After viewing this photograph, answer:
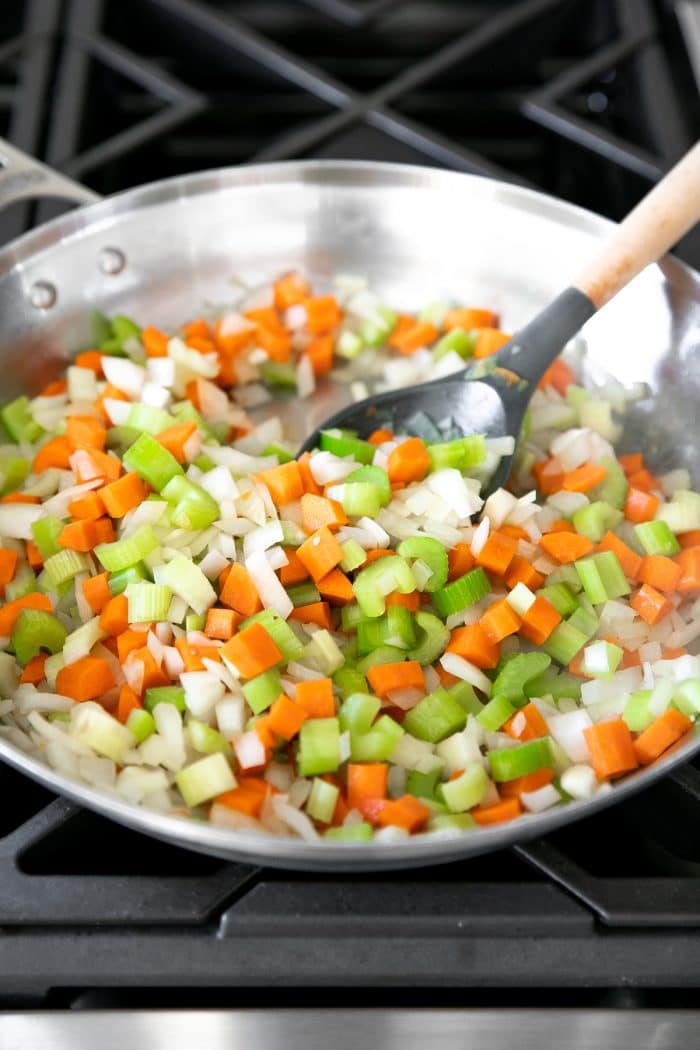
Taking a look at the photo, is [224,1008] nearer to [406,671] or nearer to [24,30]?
[406,671]

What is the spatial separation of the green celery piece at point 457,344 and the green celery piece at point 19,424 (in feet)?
1.65

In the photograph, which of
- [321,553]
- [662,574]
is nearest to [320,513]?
[321,553]

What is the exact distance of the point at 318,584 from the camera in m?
1.08

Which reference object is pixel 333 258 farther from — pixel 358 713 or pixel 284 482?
pixel 358 713

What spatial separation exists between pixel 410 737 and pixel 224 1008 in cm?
28

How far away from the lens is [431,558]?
1070mm

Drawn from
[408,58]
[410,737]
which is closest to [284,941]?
[410,737]

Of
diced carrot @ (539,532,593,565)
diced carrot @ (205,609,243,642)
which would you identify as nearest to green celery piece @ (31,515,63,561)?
diced carrot @ (205,609,243,642)

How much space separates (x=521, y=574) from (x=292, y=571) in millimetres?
237

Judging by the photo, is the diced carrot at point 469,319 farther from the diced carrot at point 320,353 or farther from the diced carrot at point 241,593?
the diced carrot at point 241,593

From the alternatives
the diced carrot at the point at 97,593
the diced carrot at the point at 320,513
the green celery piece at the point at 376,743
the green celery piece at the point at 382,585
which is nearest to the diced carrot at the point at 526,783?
the green celery piece at the point at 376,743

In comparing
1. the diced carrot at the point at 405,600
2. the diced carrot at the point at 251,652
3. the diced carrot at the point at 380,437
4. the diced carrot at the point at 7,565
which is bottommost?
the diced carrot at the point at 251,652

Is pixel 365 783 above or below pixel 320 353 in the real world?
below

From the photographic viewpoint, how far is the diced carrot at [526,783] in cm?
94
